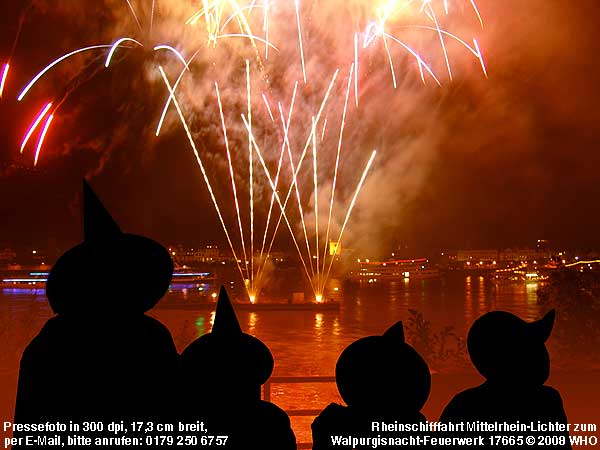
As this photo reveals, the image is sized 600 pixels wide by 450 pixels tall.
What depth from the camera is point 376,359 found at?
126 centimetres

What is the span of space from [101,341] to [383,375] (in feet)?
1.91

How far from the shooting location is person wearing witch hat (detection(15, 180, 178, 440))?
105 centimetres

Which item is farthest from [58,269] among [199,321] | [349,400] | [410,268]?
[410,268]

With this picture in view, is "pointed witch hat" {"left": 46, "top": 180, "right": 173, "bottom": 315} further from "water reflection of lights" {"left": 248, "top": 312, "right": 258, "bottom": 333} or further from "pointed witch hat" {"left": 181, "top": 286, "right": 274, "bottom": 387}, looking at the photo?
"water reflection of lights" {"left": 248, "top": 312, "right": 258, "bottom": 333}

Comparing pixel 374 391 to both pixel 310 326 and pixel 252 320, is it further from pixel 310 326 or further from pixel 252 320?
pixel 252 320

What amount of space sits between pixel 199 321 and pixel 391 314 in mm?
11364

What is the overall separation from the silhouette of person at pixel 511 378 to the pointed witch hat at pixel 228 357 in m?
0.55

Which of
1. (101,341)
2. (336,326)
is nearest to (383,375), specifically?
(101,341)

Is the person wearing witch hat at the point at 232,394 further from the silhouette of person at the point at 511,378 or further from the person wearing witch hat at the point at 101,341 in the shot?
the silhouette of person at the point at 511,378

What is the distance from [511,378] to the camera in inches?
55.4

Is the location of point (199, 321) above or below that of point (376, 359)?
below

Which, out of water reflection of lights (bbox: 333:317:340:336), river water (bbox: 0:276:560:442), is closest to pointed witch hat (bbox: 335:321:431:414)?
river water (bbox: 0:276:560:442)

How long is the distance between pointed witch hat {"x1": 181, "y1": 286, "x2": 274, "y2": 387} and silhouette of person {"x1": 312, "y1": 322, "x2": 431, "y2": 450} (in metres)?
0.20

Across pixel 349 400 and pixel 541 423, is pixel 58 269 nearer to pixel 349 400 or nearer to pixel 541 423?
pixel 349 400
